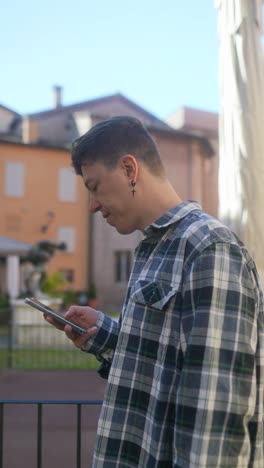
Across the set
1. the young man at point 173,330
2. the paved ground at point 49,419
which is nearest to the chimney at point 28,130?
the paved ground at point 49,419

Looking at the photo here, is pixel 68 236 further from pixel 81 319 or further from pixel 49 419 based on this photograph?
pixel 81 319

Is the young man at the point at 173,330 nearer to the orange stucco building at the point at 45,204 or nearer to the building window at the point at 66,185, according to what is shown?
the orange stucco building at the point at 45,204

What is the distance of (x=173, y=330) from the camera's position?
121 cm

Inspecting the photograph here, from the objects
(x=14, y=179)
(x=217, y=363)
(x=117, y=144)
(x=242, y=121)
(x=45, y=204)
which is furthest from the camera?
(x=45, y=204)

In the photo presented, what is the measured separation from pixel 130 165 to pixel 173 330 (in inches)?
16.7

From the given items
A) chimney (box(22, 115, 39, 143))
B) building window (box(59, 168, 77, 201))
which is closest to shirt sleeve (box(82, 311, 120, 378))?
building window (box(59, 168, 77, 201))

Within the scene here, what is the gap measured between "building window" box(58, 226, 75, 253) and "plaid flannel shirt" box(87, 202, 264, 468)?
85.5ft

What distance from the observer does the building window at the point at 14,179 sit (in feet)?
86.4

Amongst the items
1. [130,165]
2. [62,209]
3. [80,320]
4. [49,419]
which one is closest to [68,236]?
[62,209]

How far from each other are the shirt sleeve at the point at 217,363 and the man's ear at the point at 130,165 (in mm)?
303

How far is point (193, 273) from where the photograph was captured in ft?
3.91

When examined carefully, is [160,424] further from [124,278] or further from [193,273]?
[124,278]

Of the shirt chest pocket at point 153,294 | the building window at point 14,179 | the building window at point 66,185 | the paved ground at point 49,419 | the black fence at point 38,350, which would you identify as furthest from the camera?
the building window at point 66,185

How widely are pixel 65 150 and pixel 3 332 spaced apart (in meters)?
15.4
